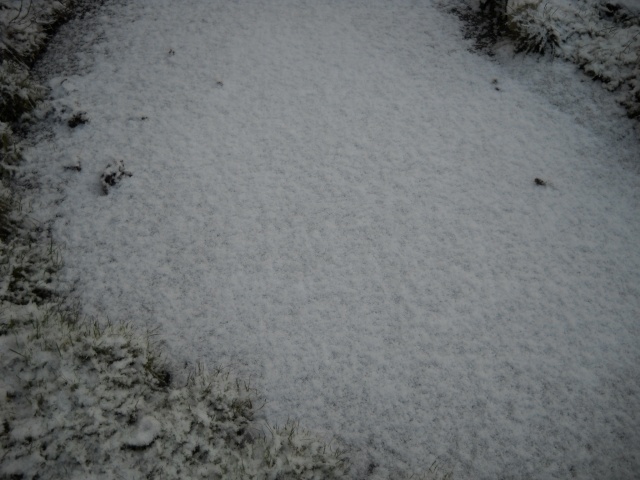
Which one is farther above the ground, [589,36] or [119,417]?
[589,36]

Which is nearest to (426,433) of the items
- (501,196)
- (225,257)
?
(225,257)

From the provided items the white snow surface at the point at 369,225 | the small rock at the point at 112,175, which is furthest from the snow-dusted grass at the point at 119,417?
the small rock at the point at 112,175

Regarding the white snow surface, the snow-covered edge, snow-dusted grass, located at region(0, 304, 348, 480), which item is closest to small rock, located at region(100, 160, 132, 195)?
the white snow surface

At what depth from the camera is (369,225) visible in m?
3.72

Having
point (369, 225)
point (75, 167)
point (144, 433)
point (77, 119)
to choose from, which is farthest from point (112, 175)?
point (369, 225)

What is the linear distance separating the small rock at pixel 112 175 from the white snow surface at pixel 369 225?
73 millimetres

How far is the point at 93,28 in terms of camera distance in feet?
15.6

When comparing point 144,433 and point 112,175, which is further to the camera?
point 112,175

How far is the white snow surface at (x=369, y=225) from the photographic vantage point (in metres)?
2.83

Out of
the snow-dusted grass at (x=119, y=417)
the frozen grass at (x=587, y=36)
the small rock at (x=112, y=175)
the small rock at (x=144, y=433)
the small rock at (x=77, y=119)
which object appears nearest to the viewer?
the snow-dusted grass at (x=119, y=417)

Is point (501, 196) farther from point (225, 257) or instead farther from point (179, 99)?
point (179, 99)

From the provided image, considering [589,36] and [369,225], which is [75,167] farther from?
[589,36]

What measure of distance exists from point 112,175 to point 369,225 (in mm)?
2987

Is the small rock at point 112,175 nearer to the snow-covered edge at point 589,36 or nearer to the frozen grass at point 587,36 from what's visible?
the frozen grass at point 587,36
